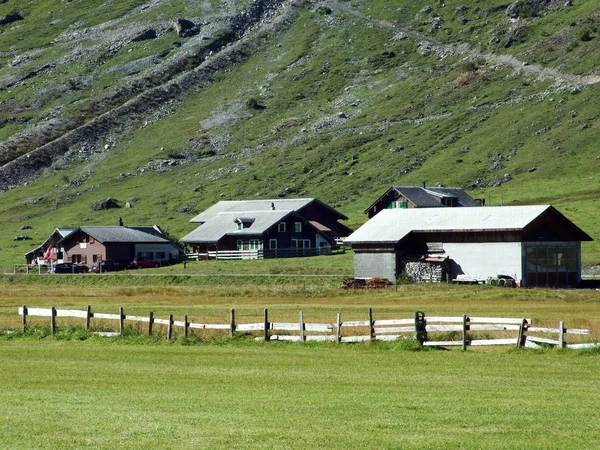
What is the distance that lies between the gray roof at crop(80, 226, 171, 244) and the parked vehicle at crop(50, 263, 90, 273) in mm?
4011

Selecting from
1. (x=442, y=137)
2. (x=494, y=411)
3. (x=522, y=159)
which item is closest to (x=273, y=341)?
(x=494, y=411)

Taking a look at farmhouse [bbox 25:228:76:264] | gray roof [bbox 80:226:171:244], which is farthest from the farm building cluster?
farmhouse [bbox 25:228:76:264]

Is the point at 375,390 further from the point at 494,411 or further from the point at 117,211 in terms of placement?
the point at 117,211

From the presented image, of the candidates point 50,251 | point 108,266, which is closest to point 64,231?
point 50,251

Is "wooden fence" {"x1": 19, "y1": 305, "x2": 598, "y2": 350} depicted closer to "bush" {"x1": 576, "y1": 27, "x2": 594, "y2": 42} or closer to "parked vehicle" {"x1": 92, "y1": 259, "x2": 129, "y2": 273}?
"parked vehicle" {"x1": 92, "y1": 259, "x2": 129, "y2": 273}

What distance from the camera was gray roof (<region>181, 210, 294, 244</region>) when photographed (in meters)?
117

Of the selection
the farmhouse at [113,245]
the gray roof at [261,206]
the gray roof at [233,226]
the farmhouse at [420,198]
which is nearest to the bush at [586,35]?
the farmhouse at [420,198]

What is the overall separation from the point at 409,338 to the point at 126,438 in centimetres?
1862

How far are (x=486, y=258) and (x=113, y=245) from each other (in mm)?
50734

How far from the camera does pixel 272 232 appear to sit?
117750 millimetres

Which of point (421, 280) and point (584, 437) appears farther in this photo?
point (421, 280)

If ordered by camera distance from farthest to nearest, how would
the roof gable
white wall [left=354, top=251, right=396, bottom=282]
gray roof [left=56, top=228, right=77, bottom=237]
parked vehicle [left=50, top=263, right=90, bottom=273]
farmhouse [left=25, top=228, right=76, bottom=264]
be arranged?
gray roof [left=56, top=228, right=77, bottom=237]
farmhouse [left=25, top=228, right=76, bottom=264]
parked vehicle [left=50, top=263, right=90, bottom=273]
white wall [left=354, top=251, right=396, bottom=282]
the roof gable

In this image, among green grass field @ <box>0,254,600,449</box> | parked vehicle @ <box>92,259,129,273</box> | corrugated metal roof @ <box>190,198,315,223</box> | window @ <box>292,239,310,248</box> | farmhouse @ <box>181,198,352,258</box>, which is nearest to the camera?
green grass field @ <box>0,254,600,449</box>

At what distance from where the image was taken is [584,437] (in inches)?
748
